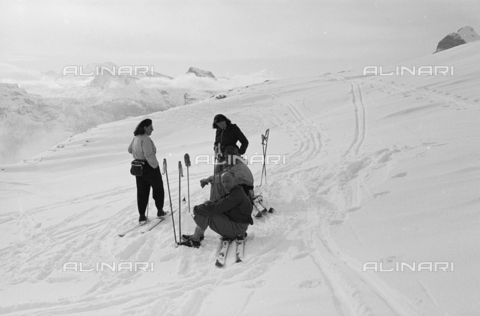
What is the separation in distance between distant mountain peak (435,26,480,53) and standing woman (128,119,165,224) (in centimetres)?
8105

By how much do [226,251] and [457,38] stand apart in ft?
281

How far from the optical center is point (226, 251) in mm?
5340

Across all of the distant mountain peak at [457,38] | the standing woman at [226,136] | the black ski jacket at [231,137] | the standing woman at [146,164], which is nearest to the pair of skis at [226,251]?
the standing woman at [226,136]

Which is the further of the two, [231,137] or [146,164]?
[231,137]

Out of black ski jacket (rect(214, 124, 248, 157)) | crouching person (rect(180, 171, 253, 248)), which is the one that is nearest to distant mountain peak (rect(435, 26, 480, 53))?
black ski jacket (rect(214, 124, 248, 157))

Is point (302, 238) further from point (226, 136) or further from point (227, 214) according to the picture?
point (226, 136)

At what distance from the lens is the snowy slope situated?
4059 mm

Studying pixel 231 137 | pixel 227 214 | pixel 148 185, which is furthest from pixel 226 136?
pixel 227 214

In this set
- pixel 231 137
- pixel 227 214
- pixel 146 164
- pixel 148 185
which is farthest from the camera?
pixel 231 137

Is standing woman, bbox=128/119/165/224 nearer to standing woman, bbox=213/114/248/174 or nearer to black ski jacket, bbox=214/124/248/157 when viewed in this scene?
standing woman, bbox=213/114/248/174

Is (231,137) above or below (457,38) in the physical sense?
below

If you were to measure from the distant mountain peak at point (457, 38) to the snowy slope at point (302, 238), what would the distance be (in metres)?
71.6

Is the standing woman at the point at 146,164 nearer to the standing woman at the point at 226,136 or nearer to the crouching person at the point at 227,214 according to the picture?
the standing woman at the point at 226,136

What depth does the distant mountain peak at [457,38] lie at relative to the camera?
240 feet
